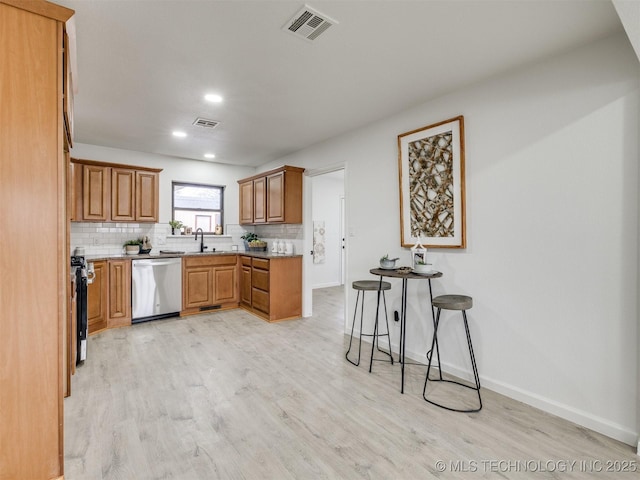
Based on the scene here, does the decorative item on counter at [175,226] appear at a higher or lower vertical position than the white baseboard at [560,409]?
higher

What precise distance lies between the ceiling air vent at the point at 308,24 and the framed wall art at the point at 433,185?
4.84ft

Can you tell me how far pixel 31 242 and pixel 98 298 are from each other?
10.0 ft

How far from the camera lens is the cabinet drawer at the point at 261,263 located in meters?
4.62

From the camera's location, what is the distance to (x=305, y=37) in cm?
213

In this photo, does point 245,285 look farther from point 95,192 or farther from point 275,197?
point 95,192

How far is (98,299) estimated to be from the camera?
4.11 m

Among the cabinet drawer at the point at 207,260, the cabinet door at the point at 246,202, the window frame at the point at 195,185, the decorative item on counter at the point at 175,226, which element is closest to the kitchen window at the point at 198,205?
the window frame at the point at 195,185

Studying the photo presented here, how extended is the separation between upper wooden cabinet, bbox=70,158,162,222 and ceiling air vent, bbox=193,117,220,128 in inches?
59.2

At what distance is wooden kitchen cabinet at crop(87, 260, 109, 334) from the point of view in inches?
156

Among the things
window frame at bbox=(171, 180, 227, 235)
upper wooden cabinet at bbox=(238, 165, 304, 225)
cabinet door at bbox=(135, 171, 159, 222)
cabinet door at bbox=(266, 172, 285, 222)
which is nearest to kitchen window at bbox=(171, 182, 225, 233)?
window frame at bbox=(171, 180, 227, 235)

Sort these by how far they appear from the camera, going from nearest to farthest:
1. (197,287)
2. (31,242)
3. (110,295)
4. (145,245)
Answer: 1. (31,242)
2. (110,295)
3. (197,287)
4. (145,245)

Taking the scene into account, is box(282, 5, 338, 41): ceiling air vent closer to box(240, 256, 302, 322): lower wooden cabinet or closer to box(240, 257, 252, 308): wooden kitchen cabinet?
box(240, 256, 302, 322): lower wooden cabinet

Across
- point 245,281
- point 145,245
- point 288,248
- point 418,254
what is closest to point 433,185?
point 418,254

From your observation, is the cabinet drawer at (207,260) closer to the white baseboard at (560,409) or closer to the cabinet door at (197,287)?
the cabinet door at (197,287)
